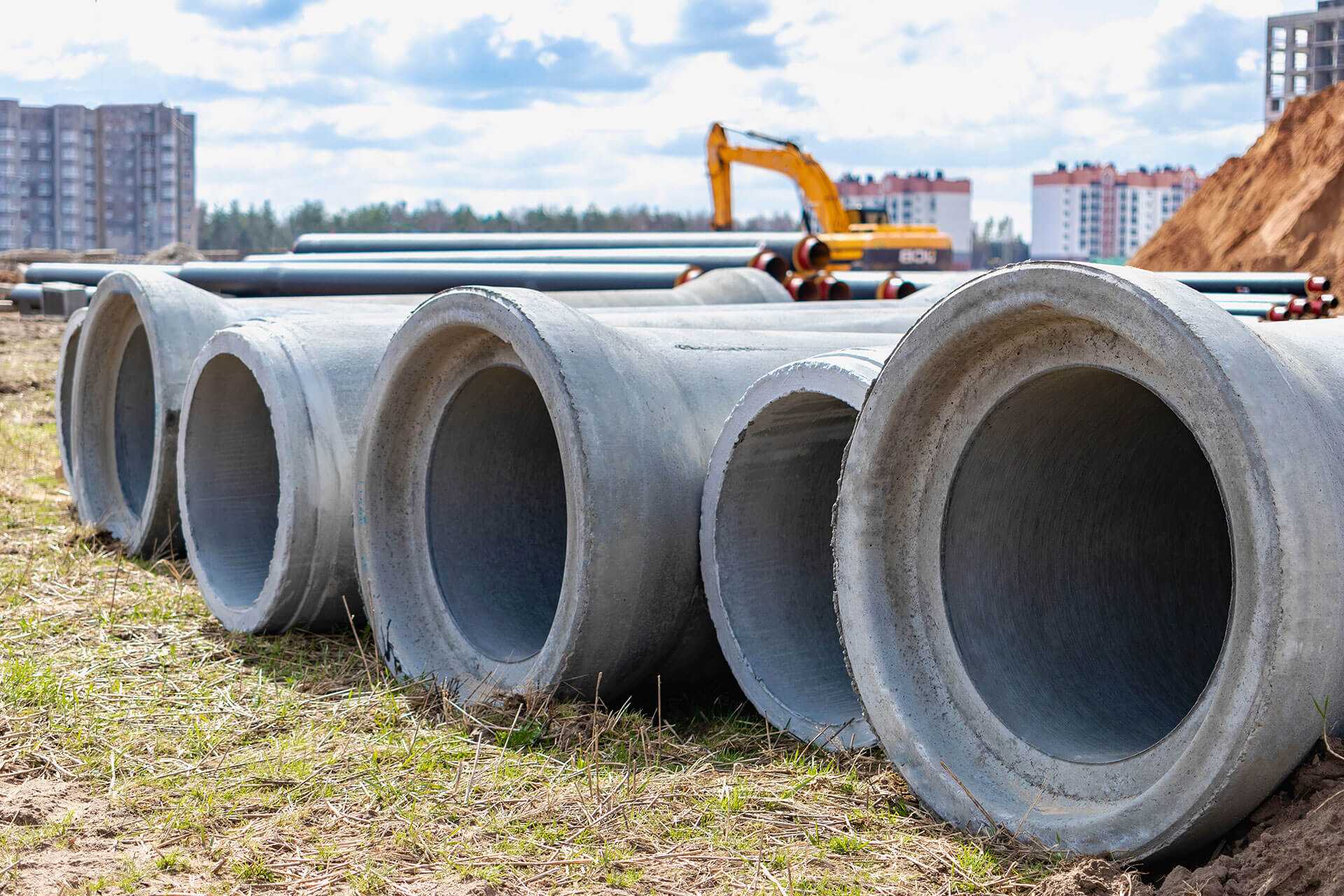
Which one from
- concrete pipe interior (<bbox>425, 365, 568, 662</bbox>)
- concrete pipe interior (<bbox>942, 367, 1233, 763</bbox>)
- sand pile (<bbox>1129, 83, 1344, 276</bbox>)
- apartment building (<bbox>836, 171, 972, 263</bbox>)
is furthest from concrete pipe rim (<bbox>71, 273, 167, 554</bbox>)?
apartment building (<bbox>836, 171, 972, 263</bbox>)

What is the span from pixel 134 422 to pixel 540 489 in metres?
3.54

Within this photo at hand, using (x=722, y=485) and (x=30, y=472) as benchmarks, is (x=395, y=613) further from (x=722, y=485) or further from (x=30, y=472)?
(x=30, y=472)

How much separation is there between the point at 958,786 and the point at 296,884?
161cm

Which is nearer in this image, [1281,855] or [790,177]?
[1281,855]

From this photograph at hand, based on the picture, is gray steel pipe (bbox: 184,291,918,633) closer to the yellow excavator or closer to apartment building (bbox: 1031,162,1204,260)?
the yellow excavator

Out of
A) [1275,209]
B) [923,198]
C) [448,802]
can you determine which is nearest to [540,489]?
[448,802]

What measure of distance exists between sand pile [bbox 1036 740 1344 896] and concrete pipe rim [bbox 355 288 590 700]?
2090mm

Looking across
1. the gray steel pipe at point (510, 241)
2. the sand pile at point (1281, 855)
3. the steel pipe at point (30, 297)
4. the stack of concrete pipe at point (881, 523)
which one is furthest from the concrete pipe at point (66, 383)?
the steel pipe at point (30, 297)

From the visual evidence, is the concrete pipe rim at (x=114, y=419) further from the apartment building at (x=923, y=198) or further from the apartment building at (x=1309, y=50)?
the apartment building at (x=923, y=198)

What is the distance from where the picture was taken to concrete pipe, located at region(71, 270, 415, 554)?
6.27 meters

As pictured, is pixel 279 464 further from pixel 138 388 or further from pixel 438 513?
pixel 138 388

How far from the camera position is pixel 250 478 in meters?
6.03

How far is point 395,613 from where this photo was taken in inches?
186

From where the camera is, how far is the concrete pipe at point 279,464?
16.4 feet
